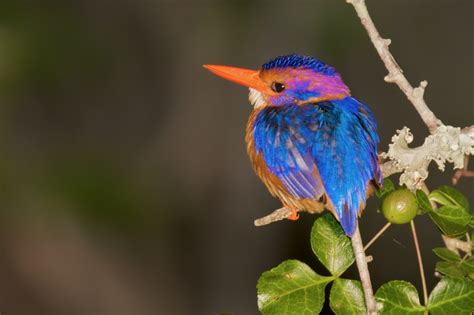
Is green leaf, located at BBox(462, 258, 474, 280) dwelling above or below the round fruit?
below

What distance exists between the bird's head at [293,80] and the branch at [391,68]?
11.3 inches

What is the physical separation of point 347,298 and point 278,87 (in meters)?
0.62

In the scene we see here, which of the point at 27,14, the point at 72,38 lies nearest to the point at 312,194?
the point at 27,14

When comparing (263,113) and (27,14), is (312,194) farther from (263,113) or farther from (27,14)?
(27,14)

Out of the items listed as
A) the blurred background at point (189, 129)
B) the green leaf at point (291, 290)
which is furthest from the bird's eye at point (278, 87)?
the blurred background at point (189, 129)

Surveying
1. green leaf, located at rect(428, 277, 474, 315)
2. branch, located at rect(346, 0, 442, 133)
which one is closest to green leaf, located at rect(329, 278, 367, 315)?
green leaf, located at rect(428, 277, 474, 315)

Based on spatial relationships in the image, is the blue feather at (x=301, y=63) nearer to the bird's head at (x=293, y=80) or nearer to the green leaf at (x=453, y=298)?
the bird's head at (x=293, y=80)

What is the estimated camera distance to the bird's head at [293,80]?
2018 mm

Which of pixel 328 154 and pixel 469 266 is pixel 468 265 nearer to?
pixel 469 266

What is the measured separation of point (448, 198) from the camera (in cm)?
177

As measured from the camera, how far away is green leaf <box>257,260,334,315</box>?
5.59 ft

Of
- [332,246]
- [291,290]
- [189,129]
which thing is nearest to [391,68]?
[332,246]

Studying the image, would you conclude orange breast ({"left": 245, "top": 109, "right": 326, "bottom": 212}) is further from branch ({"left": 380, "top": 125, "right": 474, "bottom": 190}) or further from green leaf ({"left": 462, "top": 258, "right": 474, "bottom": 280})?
green leaf ({"left": 462, "top": 258, "right": 474, "bottom": 280})

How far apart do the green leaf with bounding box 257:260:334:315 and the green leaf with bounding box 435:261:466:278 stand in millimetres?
224
